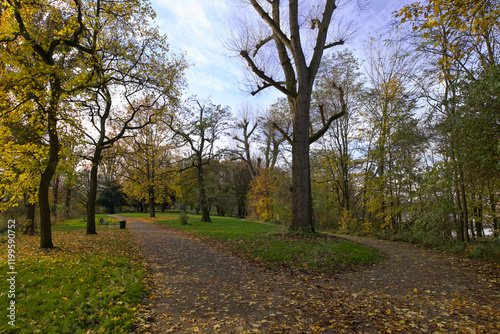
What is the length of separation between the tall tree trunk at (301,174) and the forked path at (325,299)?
321 cm

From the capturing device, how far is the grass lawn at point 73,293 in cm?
357

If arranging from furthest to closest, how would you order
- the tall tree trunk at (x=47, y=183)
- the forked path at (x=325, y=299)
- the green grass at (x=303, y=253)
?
the tall tree trunk at (x=47, y=183) → the green grass at (x=303, y=253) → the forked path at (x=325, y=299)

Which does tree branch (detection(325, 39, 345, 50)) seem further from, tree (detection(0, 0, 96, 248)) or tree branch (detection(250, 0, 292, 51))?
tree (detection(0, 0, 96, 248))

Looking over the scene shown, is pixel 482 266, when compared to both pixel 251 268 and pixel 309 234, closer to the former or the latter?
pixel 309 234

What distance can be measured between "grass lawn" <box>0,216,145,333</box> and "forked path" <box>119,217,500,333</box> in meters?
0.52

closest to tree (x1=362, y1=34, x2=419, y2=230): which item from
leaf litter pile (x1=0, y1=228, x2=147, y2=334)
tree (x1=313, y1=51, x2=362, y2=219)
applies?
tree (x1=313, y1=51, x2=362, y2=219)

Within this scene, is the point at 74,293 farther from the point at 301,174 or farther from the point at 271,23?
the point at 271,23

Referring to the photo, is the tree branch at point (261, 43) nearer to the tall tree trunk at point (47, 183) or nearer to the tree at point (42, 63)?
the tree at point (42, 63)

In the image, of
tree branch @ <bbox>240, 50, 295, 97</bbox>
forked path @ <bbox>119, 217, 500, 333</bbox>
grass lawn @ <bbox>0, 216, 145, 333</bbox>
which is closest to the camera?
grass lawn @ <bbox>0, 216, 145, 333</bbox>

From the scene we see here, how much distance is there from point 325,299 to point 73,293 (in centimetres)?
473

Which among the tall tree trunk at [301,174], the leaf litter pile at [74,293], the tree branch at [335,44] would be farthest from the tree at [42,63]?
the tree branch at [335,44]

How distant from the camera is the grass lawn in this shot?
357 cm

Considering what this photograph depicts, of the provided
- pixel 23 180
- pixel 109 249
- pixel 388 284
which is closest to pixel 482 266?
pixel 388 284

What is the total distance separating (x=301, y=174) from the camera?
10.1 m
